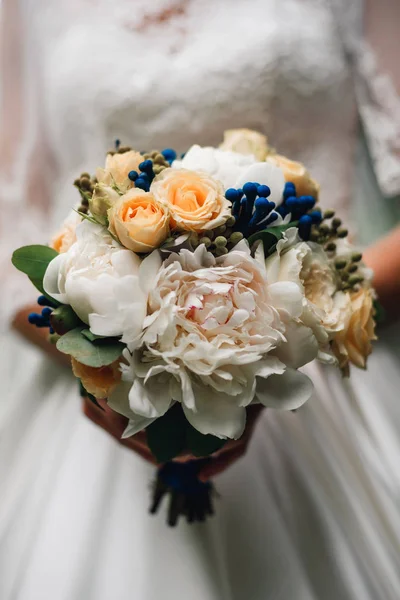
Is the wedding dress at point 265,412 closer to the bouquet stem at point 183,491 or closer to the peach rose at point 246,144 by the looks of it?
the bouquet stem at point 183,491

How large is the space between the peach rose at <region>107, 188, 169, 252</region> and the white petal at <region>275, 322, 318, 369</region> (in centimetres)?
14

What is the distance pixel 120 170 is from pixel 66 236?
3.4 inches

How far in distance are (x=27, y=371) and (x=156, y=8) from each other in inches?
25.3

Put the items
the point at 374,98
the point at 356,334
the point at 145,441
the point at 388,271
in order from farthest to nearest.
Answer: the point at 374,98 → the point at 388,271 → the point at 145,441 → the point at 356,334

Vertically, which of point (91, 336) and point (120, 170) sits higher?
point (120, 170)

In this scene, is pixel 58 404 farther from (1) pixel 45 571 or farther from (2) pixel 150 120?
(2) pixel 150 120

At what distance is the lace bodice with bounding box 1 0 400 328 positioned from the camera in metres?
0.80

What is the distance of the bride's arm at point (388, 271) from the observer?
0.75m

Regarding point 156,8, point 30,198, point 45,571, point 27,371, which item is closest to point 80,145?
point 30,198

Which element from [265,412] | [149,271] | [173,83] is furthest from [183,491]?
[173,83]

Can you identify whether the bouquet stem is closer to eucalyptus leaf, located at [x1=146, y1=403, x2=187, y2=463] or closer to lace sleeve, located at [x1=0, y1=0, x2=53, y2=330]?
eucalyptus leaf, located at [x1=146, y1=403, x2=187, y2=463]

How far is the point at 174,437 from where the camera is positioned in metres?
0.50

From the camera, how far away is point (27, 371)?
833mm

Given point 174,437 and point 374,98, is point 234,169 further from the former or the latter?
point 374,98
